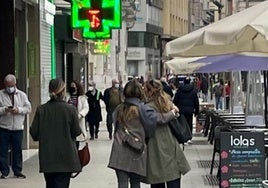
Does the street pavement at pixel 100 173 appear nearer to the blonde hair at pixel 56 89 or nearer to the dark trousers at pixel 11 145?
the dark trousers at pixel 11 145

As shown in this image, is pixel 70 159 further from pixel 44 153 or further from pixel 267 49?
pixel 267 49

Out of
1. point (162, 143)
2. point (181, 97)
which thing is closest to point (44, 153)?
point (162, 143)

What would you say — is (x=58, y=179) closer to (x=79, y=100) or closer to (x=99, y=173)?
(x=99, y=173)

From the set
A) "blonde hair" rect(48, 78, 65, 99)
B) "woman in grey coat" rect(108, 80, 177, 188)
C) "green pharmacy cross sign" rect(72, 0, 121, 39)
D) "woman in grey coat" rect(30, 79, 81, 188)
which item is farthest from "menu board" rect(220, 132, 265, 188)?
"green pharmacy cross sign" rect(72, 0, 121, 39)

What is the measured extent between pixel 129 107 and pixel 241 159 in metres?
1.74

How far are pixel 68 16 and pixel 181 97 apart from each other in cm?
388

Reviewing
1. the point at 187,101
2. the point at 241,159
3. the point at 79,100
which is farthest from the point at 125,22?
the point at 241,159

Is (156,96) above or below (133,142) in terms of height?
above

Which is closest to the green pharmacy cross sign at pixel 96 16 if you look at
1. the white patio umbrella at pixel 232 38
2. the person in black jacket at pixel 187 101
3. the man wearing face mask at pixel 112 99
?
the man wearing face mask at pixel 112 99

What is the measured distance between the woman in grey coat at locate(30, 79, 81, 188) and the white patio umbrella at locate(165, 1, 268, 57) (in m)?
1.87

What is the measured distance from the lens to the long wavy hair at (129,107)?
Answer: 9.23 metres

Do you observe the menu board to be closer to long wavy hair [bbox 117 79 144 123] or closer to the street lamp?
long wavy hair [bbox 117 79 144 123]

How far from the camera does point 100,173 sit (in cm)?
Result: 1482

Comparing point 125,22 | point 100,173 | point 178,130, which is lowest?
point 100,173
